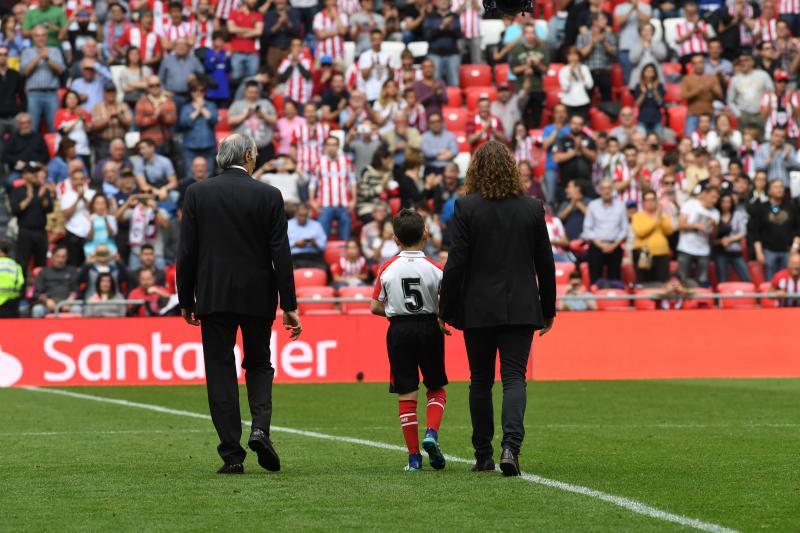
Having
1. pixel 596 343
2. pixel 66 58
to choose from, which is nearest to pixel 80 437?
pixel 596 343

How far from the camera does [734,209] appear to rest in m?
24.7

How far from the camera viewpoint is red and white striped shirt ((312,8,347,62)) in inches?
1107

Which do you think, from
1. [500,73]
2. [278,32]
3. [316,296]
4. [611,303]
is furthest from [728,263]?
[278,32]

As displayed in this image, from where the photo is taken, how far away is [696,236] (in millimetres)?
24219

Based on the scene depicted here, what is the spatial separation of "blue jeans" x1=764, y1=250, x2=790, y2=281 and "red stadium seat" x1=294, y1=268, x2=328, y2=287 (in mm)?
6812

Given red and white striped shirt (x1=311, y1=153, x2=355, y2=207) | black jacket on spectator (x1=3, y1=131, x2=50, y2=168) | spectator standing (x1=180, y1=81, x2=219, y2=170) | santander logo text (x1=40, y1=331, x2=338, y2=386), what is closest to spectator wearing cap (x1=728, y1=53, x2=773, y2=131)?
red and white striped shirt (x1=311, y1=153, x2=355, y2=207)

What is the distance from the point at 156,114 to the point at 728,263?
31.0ft

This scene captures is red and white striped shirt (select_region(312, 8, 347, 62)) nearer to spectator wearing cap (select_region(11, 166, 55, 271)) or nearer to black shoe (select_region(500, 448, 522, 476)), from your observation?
spectator wearing cap (select_region(11, 166, 55, 271))

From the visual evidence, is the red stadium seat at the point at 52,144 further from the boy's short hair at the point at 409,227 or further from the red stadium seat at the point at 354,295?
the boy's short hair at the point at 409,227

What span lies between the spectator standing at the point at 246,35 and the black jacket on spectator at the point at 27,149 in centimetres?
408

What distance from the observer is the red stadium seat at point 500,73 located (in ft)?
95.1

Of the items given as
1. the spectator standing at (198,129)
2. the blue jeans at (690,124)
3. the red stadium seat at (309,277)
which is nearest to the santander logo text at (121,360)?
the red stadium seat at (309,277)

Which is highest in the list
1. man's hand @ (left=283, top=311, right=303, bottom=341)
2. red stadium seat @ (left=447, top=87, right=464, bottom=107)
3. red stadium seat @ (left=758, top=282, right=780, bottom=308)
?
red stadium seat @ (left=447, top=87, right=464, bottom=107)

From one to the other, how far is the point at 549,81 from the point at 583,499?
20.7m
